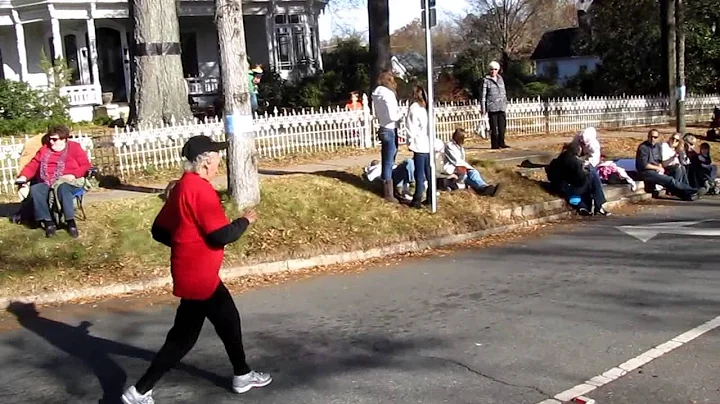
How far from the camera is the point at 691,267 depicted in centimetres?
874

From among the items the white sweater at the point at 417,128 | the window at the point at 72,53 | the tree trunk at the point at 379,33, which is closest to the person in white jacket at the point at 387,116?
the white sweater at the point at 417,128

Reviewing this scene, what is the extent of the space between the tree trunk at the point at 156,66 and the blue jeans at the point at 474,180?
6.87m

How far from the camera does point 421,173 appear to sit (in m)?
11.3

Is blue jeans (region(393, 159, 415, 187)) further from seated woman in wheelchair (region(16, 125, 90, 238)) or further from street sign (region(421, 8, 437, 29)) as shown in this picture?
seated woman in wheelchair (region(16, 125, 90, 238))

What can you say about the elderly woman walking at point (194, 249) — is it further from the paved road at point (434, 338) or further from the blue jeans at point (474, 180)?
the blue jeans at point (474, 180)

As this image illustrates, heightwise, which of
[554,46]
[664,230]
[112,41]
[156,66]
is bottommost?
[664,230]

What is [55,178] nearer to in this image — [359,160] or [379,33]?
[359,160]

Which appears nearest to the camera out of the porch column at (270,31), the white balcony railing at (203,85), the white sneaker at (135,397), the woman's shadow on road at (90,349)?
the white sneaker at (135,397)

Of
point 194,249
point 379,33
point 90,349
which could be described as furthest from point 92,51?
point 194,249

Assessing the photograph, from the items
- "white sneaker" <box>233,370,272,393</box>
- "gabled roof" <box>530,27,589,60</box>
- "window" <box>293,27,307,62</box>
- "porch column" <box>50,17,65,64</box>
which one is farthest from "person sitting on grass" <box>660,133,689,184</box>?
"gabled roof" <box>530,27,589,60</box>

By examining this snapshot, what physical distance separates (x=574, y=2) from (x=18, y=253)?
7538 cm

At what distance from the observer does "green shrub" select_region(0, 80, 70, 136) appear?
23.4 metres

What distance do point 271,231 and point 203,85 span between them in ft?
72.4

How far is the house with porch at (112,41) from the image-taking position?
2894cm
